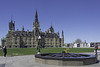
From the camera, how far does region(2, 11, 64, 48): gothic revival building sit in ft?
367

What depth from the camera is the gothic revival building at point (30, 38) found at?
111938 mm

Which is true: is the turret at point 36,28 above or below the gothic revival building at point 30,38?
above

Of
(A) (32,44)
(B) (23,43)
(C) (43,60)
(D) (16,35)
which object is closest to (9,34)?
(D) (16,35)

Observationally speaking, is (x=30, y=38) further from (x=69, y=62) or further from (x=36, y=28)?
(x=69, y=62)

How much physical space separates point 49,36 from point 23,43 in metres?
27.0

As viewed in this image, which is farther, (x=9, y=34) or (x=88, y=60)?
(x=9, y=34)

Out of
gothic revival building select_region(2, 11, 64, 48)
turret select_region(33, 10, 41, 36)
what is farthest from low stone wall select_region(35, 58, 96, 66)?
turret select_region(33, 10, 41, 36)

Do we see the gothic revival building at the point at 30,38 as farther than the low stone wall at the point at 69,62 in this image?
Yes

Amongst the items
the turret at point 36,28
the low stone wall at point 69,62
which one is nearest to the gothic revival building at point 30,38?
the turret at point 36,28

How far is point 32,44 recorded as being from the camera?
118 m

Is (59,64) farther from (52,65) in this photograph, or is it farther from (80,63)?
(80,63)

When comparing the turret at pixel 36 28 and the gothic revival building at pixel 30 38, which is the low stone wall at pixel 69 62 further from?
the turret at pixel 36 28

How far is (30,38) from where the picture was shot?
118 metres

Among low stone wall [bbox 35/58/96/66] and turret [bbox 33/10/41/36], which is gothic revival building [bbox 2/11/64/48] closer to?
turret [bbox 33/10/41/36]
